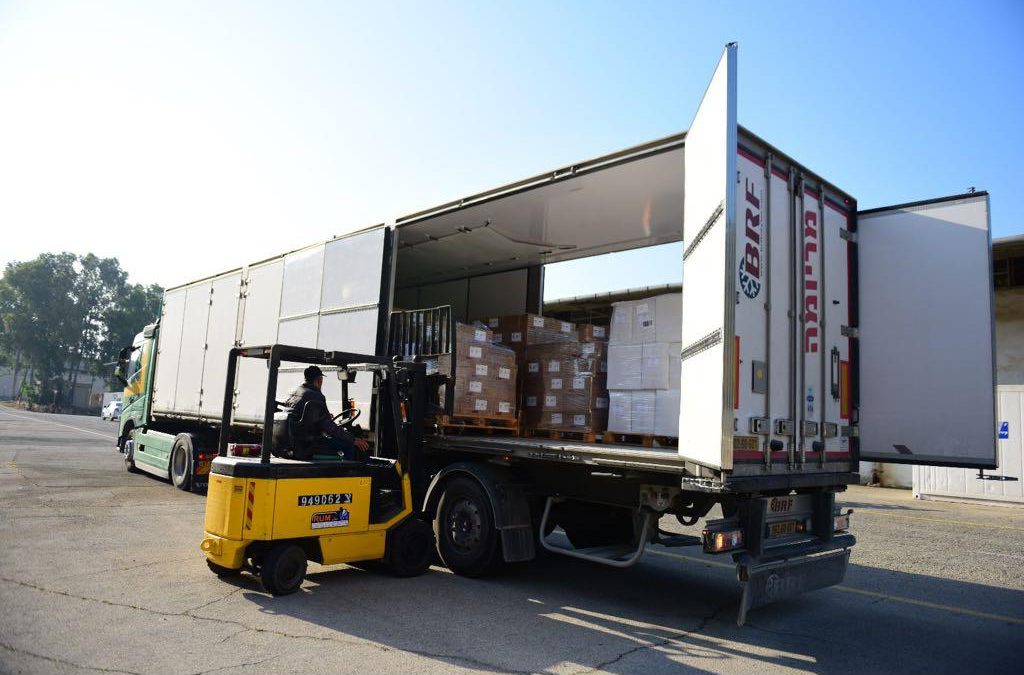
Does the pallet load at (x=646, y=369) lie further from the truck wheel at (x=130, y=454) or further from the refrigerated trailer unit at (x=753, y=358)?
the truck wheel at (x=130, y=454)

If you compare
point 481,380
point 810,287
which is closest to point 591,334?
point 481,380

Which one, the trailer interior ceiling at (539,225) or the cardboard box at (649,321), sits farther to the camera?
the cardboard box at (649,321)

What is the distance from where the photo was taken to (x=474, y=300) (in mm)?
10984

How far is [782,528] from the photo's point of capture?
5203mm

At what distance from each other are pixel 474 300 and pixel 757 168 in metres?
6.45

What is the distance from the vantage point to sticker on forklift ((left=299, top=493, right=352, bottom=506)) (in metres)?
5.59

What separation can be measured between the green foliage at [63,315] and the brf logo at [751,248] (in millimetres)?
75321

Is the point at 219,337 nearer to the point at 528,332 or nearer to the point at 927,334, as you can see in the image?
the point at 528,332

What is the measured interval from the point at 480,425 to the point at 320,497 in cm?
230

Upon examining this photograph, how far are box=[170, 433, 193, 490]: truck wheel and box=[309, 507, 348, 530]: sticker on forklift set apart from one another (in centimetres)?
722

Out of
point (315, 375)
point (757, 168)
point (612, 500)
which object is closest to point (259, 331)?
point (315, 375)

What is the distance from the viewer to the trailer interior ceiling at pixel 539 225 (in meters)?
6.38

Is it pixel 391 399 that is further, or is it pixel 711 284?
pixel 391 399

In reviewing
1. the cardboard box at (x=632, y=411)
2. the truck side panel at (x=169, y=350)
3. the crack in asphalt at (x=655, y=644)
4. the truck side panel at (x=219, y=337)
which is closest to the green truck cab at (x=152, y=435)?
the truck side panel at (x=169, y=350)
